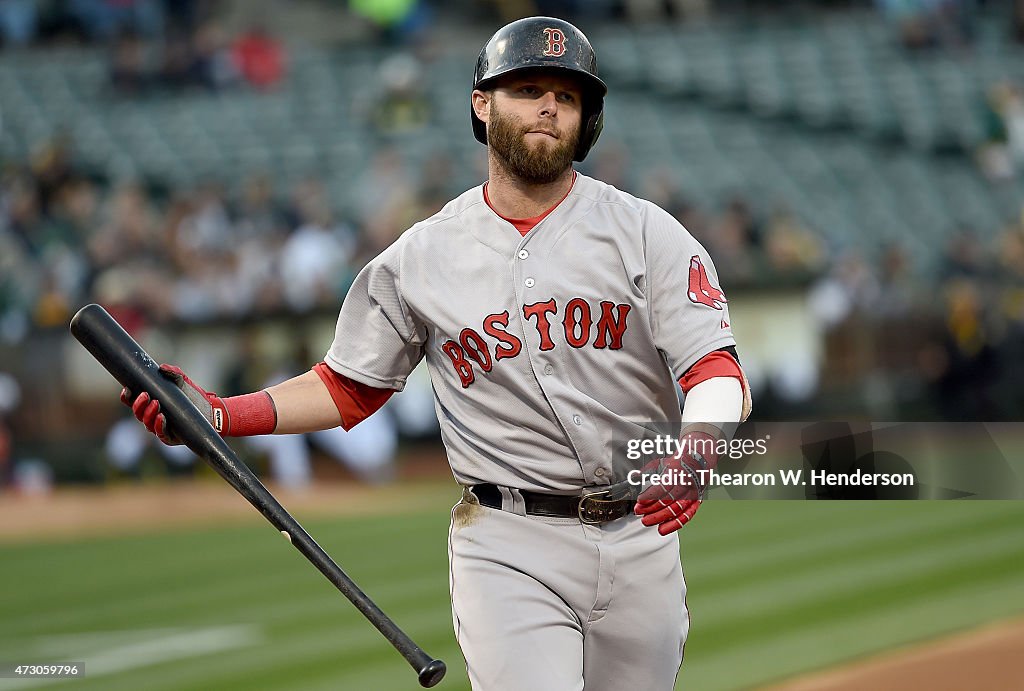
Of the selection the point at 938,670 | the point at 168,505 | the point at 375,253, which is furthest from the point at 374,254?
the point at 938,670

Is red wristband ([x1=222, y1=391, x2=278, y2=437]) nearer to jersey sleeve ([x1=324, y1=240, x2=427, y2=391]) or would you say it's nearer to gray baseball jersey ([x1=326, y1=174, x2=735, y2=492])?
jersey sleeve ([x1=324, y1=240, x2=427, y2=391])

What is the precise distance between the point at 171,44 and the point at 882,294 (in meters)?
9.88

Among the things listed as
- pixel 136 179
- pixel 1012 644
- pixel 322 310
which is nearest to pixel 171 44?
pixel 136 179

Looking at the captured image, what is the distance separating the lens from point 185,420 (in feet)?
10.9

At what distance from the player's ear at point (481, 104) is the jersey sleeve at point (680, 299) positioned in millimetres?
469

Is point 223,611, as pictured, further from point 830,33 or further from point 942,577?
point 830,33

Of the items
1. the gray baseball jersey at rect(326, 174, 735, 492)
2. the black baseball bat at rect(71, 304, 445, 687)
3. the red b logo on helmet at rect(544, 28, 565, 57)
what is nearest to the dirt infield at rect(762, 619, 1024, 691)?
the gray baseball jersey at rect(326, 174, 735, 492)

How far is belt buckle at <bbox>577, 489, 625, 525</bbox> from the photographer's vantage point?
3.27 metres

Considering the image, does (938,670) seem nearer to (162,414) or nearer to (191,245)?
(162,414)

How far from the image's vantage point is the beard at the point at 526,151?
3254mm

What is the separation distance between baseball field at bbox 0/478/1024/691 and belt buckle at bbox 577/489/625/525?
299 cm

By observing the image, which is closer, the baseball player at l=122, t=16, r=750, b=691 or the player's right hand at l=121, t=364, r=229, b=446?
the baseball player at l=122, t=16, r=750, b=691

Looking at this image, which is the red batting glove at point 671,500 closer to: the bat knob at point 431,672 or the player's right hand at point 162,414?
the bat knob at point 431,672

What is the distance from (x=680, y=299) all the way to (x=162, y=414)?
48.3 inches
